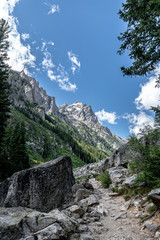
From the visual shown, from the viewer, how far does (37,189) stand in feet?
26.8

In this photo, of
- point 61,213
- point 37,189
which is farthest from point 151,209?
point 37,189

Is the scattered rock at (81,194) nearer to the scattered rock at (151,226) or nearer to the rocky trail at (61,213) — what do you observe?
the rocky trail at (61,213)

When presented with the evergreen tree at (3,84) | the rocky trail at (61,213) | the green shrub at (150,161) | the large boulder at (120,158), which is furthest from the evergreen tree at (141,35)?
the evergreen tree at (3,84)

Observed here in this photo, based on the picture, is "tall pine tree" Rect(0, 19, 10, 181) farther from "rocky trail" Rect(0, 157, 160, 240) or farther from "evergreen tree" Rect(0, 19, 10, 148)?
"rocky trail" Rect(0, 157, 160, 240)

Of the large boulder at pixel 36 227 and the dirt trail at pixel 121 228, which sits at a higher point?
the large boulder at pixel 36 227

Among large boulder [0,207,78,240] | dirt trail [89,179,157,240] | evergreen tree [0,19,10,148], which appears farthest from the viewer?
evergreen tree [0,19,10,148]

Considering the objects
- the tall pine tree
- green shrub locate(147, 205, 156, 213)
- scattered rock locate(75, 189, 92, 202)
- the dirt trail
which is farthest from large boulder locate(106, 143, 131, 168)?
the tall pine tree

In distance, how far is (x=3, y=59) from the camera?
20.4 m

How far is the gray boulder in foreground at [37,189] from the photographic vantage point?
25.6 feet

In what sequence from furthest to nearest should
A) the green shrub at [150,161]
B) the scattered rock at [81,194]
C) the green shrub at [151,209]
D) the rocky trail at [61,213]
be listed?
the scattered rock at [81,194] → the green shrub at [150,161] → the green shrub at [151,209] → the rocky trail at [61,213]

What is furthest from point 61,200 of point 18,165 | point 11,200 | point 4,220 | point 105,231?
point 18,165

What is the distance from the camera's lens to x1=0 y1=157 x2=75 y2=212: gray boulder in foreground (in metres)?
7.79

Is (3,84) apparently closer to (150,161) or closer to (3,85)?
(3,85)

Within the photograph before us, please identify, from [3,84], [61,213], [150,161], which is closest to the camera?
[61,213]
